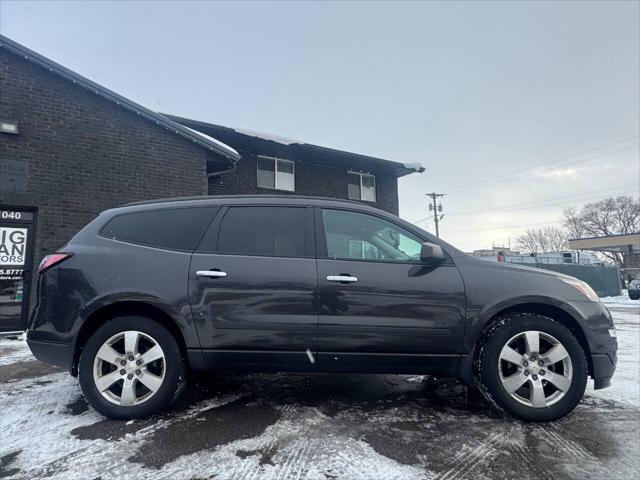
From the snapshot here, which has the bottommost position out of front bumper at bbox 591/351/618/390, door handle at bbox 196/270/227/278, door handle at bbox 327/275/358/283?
front bumper at bbox 591/351/618/390

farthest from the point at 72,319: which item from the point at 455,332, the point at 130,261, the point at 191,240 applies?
the point at 455,332

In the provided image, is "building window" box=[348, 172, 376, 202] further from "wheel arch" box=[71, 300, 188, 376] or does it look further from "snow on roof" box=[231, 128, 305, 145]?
"wheel arch" box=[71, 300, 188, 376]

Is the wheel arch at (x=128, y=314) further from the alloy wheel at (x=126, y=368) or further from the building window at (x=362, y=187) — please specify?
the building window at (x=362, y=187)

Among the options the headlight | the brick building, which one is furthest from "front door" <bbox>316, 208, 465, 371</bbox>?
the brick building

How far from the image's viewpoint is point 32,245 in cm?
716

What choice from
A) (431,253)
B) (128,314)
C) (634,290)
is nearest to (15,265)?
(128,314)

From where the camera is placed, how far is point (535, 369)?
2.82 metres

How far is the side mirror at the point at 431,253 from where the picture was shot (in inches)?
113

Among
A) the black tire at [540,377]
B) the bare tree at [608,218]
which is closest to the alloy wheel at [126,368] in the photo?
the black tire at [540,377]

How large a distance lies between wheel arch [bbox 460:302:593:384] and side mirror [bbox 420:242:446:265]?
59 cm

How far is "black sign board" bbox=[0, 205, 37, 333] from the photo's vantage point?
699cm

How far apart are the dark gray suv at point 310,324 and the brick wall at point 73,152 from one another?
5331 millimetres

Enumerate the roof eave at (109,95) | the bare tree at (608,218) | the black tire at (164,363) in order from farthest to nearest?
the bare tree at (608,218) → the roof eave at (109,95) → the black tire at (164,363)

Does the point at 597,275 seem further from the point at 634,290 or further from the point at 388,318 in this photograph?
the point at 388,318
